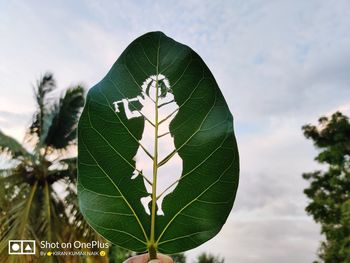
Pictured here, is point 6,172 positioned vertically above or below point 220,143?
above

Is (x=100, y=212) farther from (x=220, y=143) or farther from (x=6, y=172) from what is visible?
(x=6, y=172)

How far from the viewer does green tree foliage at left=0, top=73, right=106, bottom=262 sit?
19.8 ft

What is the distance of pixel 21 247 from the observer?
564 centimetres

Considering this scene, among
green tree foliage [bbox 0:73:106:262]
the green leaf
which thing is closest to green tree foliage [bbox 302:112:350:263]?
green tree foliage [bbox 0:73:106:262]

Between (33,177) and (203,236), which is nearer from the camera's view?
(203,236)

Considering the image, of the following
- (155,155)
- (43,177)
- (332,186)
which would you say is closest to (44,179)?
(43,177)

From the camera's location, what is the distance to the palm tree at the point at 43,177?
19.8 ft

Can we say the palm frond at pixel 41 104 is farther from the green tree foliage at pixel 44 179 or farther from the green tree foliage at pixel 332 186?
the green tree foliage at pixel 332 186

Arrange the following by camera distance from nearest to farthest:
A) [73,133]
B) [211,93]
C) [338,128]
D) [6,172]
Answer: [211,93], [6,172], [73,133], [338,128]

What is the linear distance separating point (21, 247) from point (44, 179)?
54.2 inches

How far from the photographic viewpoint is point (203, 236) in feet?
0.79

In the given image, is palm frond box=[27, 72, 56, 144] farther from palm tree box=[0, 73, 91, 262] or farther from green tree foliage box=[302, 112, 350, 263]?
green tree foliage box=[302, 112, 350, 263]

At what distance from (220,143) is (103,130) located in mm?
59

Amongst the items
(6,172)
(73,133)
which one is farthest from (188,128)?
(73,133)
